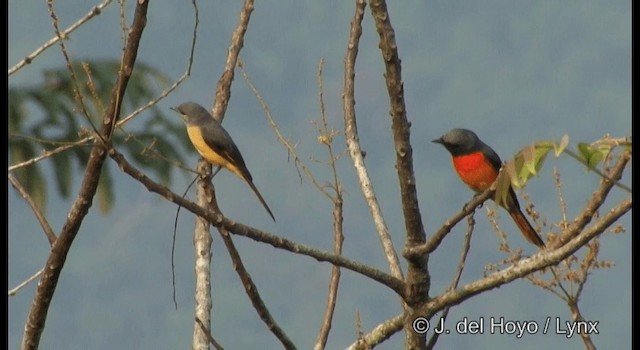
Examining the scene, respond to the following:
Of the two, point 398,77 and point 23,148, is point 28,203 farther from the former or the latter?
point 23,148

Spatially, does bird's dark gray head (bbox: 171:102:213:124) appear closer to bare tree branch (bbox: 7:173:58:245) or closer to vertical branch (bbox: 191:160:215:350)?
vertical branch (bbox: 191:160:215:350)

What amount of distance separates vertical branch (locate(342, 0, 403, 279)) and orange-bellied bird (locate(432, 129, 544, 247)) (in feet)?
3.71

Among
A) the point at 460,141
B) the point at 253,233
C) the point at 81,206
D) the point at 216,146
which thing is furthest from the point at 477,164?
the point at 81,206

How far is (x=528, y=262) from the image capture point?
349cm

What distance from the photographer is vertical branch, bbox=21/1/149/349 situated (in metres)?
3.70

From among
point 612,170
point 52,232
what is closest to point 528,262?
point 612,170

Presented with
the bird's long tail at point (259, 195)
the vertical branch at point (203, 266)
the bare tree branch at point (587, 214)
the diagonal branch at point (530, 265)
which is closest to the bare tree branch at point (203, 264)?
the vertical branch at point (203, 266)

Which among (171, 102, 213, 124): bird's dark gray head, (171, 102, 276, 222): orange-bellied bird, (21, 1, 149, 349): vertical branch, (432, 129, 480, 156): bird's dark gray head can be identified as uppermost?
(171, 102, 213, 124): bird's dark gray head

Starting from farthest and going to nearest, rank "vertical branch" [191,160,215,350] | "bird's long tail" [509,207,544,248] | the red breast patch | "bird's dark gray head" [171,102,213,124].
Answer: the red breast patch < "bird's long tail" [509,207,544,248] < "bird's dark gray head" [171,102,213,124] < "vertical branch" [191,160,215,350]

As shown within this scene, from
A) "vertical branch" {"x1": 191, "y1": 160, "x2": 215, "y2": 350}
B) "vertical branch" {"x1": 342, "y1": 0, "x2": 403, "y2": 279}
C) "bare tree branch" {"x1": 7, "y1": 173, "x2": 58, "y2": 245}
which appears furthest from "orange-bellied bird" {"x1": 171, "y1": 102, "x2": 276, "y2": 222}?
"bare tree branch" {"x1": 7, "y1": 173, "x2": 58, "y2": 245}

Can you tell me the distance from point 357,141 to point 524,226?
1.36m

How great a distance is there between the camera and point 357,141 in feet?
16.0
